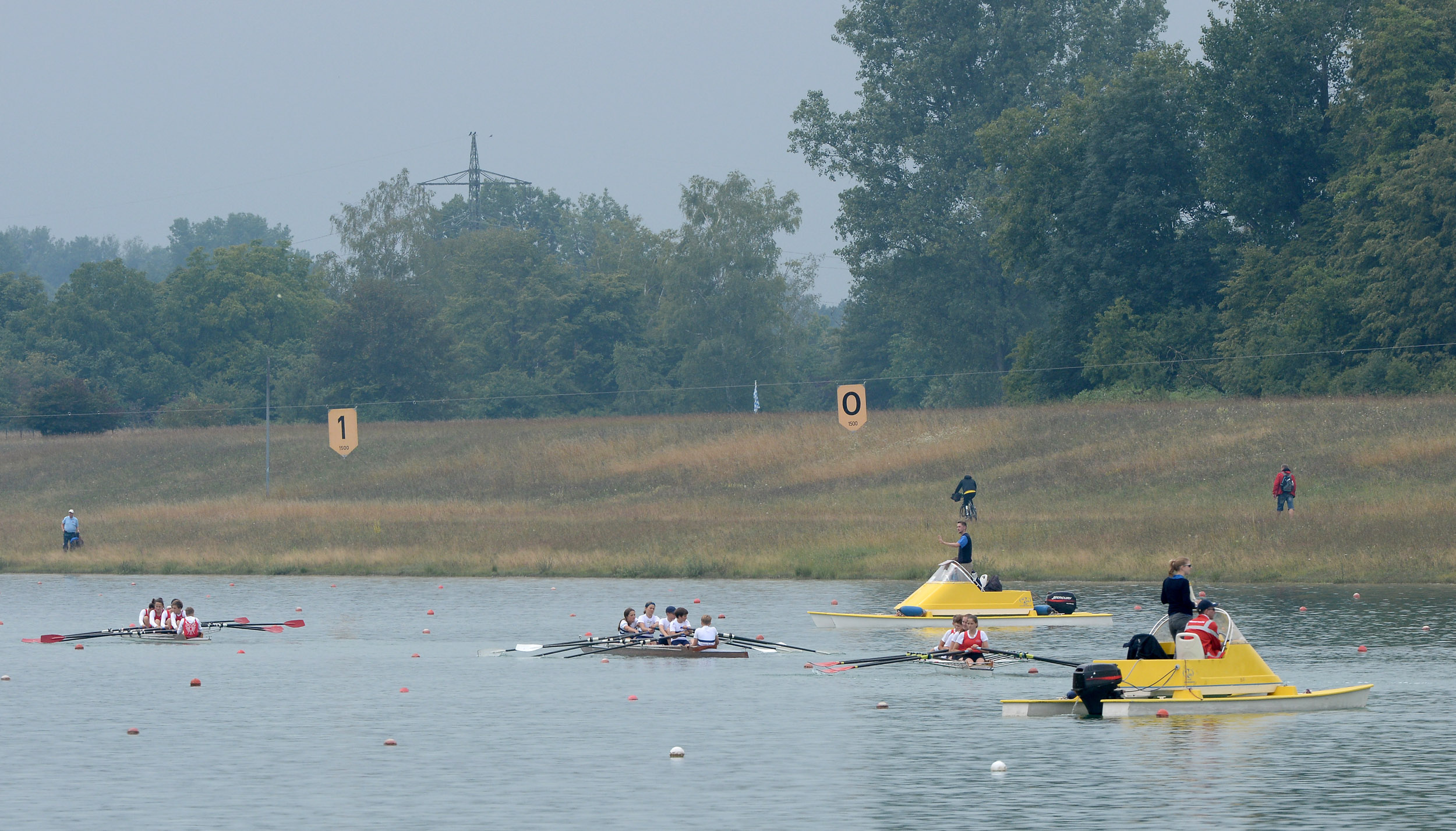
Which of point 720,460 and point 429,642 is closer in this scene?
point 429,642

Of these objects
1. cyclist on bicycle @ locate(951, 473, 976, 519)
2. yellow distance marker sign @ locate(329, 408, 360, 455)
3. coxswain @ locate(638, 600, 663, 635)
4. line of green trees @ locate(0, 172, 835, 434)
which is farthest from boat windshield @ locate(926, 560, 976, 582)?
line of green trees @ locate(0, 172, 835, 434)

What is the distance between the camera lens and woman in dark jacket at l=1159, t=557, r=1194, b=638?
24875 millimetres

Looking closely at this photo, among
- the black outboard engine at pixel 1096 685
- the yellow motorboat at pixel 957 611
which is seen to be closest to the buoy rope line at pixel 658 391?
the yellow motorboat at pixel 957 611

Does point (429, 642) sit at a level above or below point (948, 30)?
below

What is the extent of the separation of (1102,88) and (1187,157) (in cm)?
619

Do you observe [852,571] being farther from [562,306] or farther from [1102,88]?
[562,306]

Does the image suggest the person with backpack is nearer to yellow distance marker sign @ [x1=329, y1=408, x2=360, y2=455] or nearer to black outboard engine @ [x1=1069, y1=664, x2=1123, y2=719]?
black outboard engine @ [x1=1069, y1=664, x2=1123, y2=719]

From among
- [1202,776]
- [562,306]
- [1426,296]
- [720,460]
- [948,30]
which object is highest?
[948,30]

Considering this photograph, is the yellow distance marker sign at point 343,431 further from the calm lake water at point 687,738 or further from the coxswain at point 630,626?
the coxswain at point 630,626

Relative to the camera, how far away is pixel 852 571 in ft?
159

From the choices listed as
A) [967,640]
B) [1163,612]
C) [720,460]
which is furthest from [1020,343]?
[967,640]

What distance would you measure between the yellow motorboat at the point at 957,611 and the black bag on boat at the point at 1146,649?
34.9 feet

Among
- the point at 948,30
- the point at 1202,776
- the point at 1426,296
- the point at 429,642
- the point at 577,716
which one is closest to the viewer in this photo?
the point at 1202,776

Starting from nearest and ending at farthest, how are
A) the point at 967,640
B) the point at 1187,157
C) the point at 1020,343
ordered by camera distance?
the point at 967,640 → the point at 1187,157 → the point at 1020,343
